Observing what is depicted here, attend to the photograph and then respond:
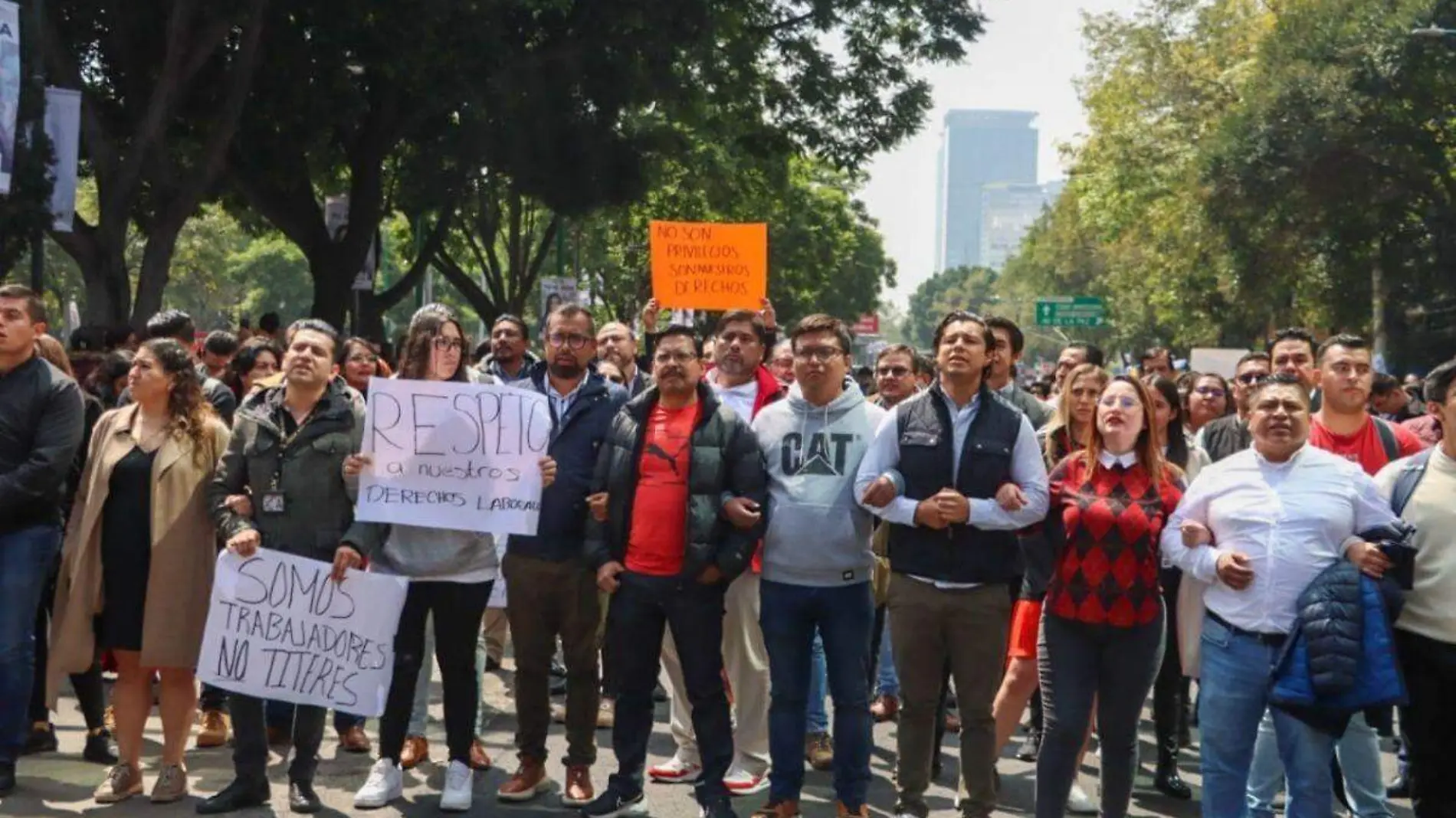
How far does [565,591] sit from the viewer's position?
7.80 m

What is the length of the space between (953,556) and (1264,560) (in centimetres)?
122

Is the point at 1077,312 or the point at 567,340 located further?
the point at 1077,312

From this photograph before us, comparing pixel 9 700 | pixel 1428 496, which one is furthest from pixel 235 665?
pixel 1428 496

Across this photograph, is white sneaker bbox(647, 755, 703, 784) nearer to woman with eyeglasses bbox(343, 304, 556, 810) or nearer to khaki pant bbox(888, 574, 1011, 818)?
woman with eyeglasses bbox(343, 304, 556, 810)

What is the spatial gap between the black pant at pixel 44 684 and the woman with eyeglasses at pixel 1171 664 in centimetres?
490

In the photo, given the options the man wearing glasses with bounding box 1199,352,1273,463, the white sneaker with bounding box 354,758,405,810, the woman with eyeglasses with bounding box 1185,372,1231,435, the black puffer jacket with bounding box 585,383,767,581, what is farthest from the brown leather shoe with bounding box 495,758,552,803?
the woman with eyeglasses with bounding box 1185,372,1231,435

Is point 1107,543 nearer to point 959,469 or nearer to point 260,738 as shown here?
point 959,469

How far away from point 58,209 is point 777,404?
9.75m

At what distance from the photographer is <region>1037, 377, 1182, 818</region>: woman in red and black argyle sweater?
6.65 m

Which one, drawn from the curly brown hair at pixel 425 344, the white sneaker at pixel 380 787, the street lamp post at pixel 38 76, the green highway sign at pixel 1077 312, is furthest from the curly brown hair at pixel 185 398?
the green highway sign at pixel 1077 312

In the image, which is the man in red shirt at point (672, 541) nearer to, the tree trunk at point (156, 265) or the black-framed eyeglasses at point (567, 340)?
the black-framed eyeglasses at point (567, 340)

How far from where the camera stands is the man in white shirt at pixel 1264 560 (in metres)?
6.18

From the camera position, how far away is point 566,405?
7.94 metres

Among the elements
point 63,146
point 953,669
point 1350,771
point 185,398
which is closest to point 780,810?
point 953,669
